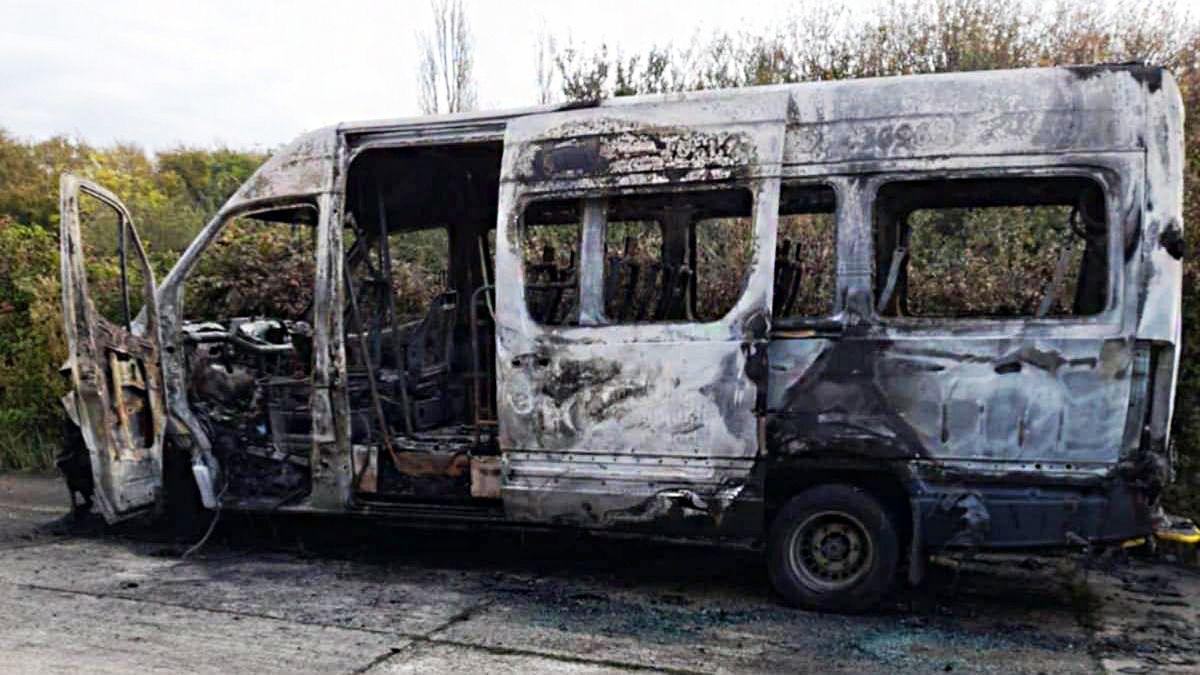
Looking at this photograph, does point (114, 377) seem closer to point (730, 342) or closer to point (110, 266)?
point (730, 342)

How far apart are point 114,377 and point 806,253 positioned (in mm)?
4324

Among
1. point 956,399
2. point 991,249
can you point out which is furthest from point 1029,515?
point 991,249

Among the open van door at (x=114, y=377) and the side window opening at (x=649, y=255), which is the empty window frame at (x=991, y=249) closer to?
the side window opening at (x=649, y=255)

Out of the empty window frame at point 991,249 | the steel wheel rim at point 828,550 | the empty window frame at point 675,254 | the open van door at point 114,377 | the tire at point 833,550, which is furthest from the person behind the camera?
the open van door at point 114,377

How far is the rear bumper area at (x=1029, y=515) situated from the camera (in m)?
4.91

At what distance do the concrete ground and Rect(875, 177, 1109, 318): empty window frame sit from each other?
1.57 meters

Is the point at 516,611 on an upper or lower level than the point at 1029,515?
lower

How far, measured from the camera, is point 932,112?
17.0 feet

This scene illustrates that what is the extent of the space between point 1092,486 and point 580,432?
2.56 meters

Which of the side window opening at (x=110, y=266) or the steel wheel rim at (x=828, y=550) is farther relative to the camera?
the side window opening at (x=110, y=266)

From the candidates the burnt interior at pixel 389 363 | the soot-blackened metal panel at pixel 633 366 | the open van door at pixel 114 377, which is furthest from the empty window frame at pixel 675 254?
the open van door at pixel 114 377

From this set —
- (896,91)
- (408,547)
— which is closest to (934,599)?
(896,91)

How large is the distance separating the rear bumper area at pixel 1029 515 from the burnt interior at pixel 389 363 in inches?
96.7

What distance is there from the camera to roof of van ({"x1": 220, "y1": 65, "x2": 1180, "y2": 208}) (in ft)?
16.2
